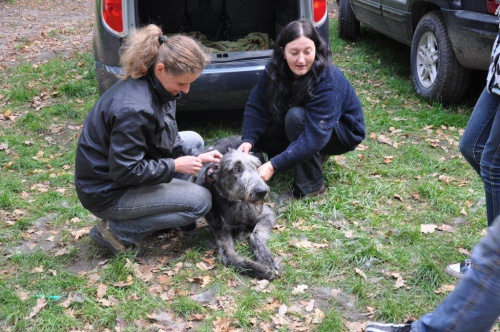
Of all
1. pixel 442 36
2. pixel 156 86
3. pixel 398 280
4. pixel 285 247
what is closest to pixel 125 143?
pixel 156 86

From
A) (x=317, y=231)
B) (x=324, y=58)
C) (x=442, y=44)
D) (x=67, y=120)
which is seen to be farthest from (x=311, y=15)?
(x=67, y=120)

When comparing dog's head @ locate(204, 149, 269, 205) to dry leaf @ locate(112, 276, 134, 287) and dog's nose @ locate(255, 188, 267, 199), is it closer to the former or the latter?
dog's nose @ locate(255, 188, 267, 199)

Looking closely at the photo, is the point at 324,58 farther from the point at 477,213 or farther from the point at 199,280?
the point at 199,280

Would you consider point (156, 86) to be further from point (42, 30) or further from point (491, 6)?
point (42, 30)

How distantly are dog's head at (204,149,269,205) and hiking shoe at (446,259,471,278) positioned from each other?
1426mm

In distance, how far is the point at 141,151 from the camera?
375 cm

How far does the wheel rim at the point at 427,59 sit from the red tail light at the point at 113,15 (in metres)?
3.88

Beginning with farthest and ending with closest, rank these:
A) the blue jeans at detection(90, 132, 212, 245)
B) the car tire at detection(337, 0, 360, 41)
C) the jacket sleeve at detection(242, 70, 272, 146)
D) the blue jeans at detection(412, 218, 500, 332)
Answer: the car tire at detection(337, 0, 360, 41) < the jacket sleeve at detection(242, 70, 272, 146) < the blue jeans at detection(90, 132, 212, 245) < the blue jeans at detection(412, 218, 500, 332)

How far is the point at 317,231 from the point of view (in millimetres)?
4512

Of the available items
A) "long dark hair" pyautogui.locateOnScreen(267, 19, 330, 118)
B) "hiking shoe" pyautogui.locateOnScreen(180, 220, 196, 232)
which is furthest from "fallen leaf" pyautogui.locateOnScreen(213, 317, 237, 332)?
"long dark hair" pyautogui.locateOnScreen(267, 19, 330, 118)

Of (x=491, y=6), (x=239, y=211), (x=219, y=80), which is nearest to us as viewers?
(x=239, y=211)

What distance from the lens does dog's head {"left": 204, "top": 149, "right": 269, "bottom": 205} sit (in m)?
4.11

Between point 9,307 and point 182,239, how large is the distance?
4.67 feet

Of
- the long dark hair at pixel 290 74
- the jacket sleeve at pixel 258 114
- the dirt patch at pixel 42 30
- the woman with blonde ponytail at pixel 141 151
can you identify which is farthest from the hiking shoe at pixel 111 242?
the dirt patch at pixel 42 30
